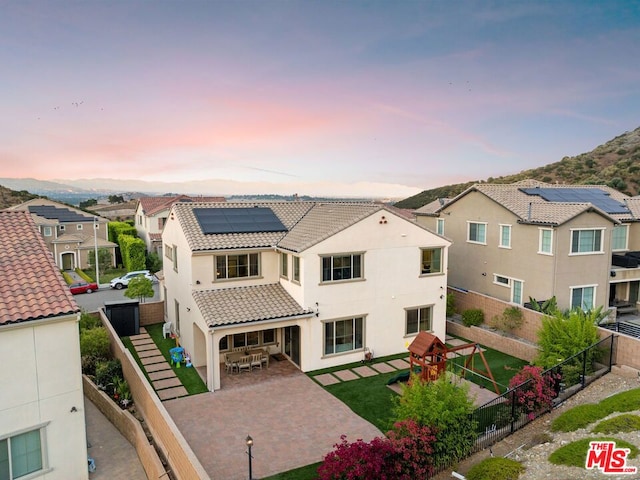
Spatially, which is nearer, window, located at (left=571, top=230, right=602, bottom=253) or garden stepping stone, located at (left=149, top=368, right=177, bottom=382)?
garden stepping stone, located at (left=149, top=368, right=177, bottom=382)

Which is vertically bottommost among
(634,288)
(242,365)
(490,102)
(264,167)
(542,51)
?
(242,365)

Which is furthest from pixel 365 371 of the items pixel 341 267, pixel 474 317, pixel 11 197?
pixel 11 197

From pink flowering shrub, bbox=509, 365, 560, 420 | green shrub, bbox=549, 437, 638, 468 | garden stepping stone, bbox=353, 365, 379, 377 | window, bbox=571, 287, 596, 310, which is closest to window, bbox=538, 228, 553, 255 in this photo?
window, bbox=571, 287, 596, 310

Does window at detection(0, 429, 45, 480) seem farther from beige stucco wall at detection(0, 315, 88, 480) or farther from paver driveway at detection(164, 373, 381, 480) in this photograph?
paver driveway at detection(164, 373, 381, 480)

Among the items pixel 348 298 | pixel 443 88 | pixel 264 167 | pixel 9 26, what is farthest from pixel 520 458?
pixel 264 167

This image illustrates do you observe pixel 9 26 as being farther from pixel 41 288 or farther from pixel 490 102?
pixel 490 102

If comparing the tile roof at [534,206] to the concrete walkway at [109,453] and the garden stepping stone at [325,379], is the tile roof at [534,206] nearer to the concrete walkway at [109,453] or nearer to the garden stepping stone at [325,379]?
the garden stepping stone at [325,379]
